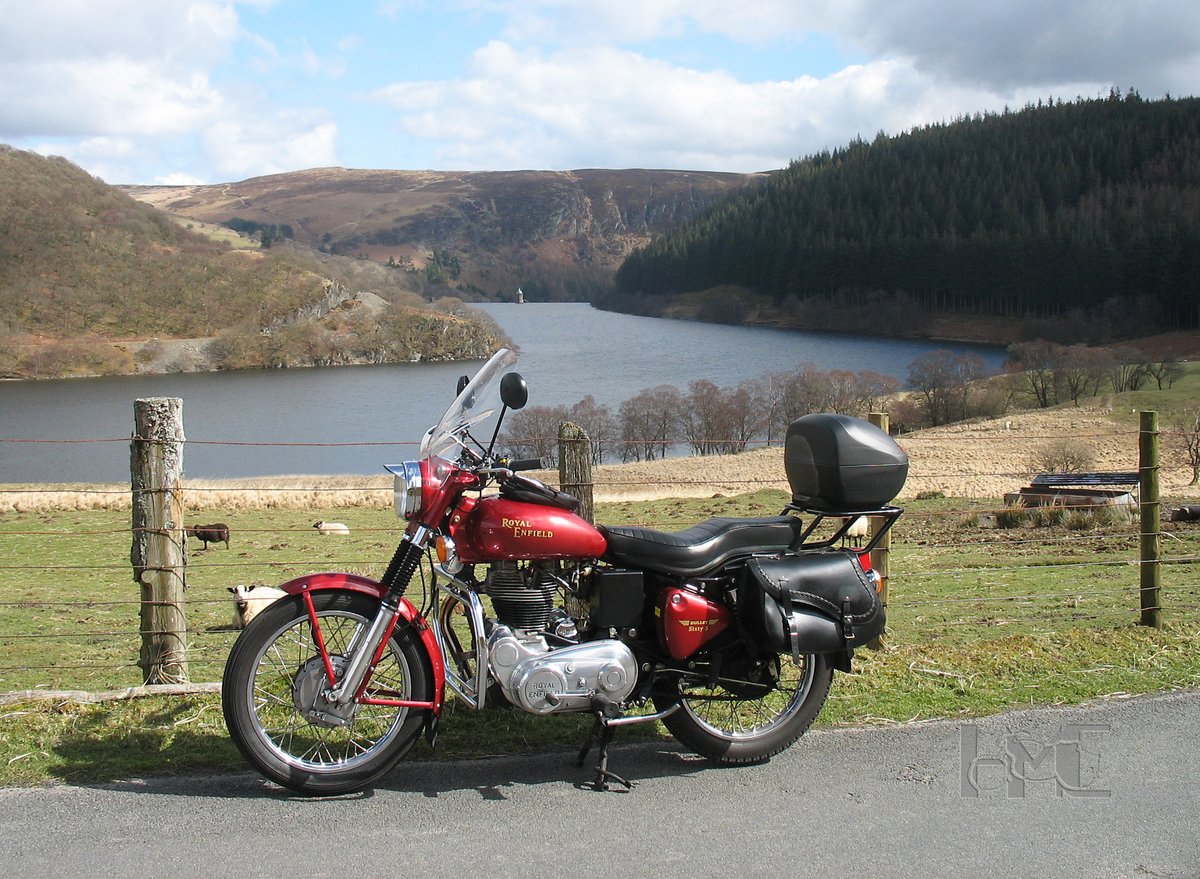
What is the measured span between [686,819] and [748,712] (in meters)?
1.15

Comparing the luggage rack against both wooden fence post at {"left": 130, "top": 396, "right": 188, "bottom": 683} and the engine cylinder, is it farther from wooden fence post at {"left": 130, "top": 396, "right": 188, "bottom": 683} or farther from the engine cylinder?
wooden fence post at {"left": 130, "top": 396, "right": 188, "bottom": 683}

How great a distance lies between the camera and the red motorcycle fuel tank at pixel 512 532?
4.78 meters

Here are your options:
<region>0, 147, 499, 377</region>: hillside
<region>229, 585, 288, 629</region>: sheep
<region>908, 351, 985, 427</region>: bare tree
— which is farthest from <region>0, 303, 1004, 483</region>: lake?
<region>229, 585, 288, 629</region>: sheep

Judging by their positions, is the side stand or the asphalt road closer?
the asphalt road

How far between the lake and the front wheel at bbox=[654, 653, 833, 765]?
20990 millimetres

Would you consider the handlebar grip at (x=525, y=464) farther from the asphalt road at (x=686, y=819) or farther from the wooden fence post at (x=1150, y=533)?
the wooden fence post at (x=1150, y=533)

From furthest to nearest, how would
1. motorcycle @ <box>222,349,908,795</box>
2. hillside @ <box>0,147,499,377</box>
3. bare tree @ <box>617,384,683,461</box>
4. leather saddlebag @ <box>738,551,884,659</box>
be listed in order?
hillside @ <box>0,147,499,377</box> < bare tree @ <box>617,384,683,461</box> < leather saddlebag @ <box>738,551,884,659</box> < motorcycle @ <box>222,349,908,795</box>

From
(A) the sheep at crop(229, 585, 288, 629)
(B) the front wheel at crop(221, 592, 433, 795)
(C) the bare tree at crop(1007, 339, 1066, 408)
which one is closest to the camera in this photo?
(B) the front wheel at crop(221, 592, 433, 795)

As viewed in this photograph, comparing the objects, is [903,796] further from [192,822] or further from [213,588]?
[213,588]

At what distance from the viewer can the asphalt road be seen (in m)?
4.05

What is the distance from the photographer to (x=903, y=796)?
4.74 metres

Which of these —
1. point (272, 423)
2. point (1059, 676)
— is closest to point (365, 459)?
point (272, 423)

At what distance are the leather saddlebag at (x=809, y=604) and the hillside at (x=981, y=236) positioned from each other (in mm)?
117089
